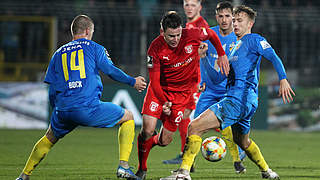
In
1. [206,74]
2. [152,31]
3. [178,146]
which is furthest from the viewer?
[152,31]

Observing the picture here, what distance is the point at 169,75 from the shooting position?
23.4ft

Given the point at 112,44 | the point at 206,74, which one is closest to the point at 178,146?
the point at 206,74

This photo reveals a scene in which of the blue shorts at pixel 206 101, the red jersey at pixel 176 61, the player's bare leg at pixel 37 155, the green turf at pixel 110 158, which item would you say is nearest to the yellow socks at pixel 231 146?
the green turf at pixel 110 158

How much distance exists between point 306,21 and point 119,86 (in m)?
7.54

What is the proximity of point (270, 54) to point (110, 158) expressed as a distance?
421 cm

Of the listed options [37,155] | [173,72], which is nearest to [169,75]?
[173,72]

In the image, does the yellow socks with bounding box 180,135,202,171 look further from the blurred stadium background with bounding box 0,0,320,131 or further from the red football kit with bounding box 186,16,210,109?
the blurred stadium background with bounding box 0,0,320,131

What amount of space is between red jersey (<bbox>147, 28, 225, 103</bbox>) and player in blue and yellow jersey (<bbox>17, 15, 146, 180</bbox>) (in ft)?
2.58

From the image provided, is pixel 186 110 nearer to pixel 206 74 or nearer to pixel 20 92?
pixel 206 74

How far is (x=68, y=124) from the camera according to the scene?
20.1 ft

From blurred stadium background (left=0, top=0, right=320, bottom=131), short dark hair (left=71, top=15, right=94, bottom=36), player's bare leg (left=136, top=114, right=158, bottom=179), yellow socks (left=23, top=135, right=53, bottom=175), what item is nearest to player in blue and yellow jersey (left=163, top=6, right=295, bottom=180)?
player's bare leg (left=136, top=114, right=158, bottom=179)

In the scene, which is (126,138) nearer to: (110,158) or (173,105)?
(173,105)

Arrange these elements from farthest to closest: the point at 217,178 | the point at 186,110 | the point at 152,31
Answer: the point at 152,31 → the point at 186,110 → the point at 217,178

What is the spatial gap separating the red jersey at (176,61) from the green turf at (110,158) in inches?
46.4
